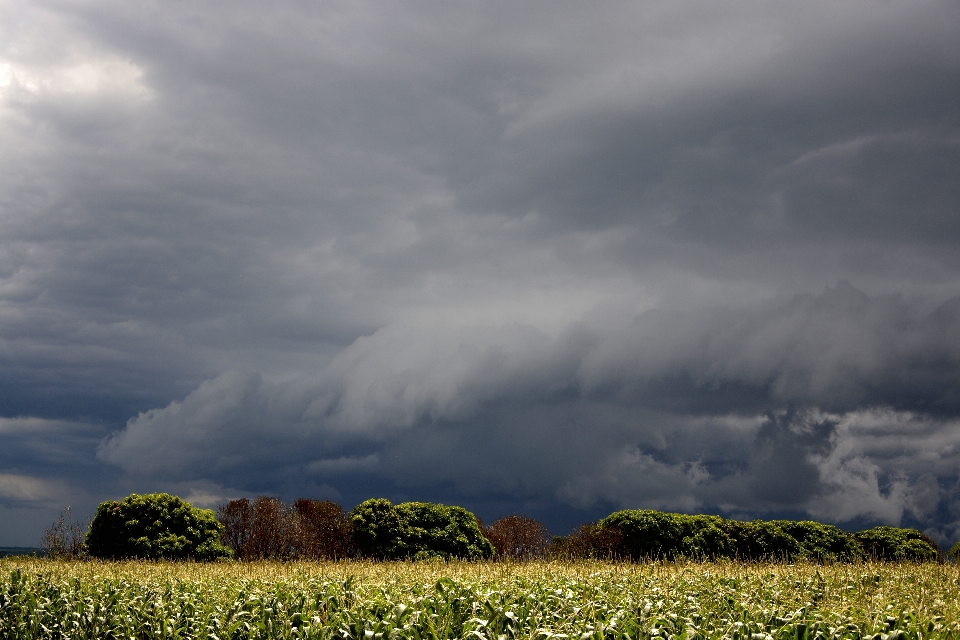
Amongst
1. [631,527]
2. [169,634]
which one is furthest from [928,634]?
[631,527]

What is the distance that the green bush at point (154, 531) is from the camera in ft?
86.8

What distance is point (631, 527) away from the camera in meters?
26.2

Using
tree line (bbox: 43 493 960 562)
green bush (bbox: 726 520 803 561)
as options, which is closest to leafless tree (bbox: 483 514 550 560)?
tree line (bbox: 43 493 960 562)

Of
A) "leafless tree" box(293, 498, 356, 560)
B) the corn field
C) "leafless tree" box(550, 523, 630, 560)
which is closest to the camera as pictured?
the corn field

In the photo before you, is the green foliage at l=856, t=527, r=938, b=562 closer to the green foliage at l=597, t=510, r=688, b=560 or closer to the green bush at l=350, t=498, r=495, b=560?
the green foliage at l=597, t=510, r=688, b=560

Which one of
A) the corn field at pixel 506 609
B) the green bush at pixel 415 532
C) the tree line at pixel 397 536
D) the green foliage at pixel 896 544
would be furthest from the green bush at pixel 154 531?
the green foliage at pixel 896 544

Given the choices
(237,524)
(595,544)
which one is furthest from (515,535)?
(237,524)

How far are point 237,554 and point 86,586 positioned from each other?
644 inches

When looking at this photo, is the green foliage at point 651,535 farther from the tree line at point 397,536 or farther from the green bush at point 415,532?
the green bush at point 415,532

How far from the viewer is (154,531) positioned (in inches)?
1058

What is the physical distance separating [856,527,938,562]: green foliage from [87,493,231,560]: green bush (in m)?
26.8

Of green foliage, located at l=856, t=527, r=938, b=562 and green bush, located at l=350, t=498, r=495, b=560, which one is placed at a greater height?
green bush, located at l=350, t=498, r=495, b=560

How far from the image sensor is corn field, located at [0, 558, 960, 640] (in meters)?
7.64

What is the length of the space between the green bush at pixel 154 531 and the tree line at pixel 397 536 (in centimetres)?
4
